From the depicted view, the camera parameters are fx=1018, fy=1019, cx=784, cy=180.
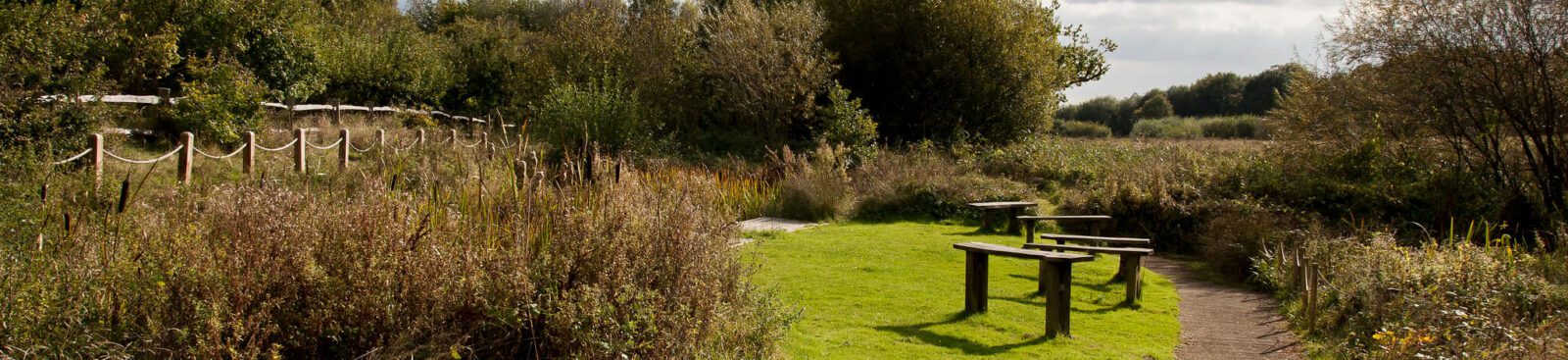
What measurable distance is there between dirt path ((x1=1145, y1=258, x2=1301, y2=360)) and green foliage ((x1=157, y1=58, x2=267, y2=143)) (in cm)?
1398

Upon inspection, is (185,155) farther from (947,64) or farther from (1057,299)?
(947,64)

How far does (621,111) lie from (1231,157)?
11061 millimetres

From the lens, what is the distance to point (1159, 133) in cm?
3288

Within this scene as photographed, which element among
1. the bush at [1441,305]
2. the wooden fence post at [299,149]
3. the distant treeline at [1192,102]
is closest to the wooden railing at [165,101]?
the wooden fence post at [299,149]

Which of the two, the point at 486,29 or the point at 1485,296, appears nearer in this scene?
the point at 1485,296

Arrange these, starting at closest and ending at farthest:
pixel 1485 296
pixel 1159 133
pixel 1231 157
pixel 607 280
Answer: pixel 607 280 < pixel 1485 296 < pixel 1231 157 < pixel 1159 133

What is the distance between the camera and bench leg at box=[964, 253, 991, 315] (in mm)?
6770

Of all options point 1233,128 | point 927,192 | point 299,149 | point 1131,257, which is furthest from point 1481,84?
point 1233,128

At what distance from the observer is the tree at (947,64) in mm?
23031

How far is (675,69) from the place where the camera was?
25.1m

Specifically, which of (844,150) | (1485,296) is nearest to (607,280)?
(1485,296)

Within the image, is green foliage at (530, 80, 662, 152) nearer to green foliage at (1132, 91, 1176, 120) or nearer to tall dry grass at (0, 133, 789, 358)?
tall dry grass at (0, 133, 789, 358)

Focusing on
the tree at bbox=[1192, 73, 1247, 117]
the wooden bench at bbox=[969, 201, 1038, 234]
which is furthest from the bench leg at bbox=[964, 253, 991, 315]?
the tree at bbox=[1192, 73, 1247, 117]

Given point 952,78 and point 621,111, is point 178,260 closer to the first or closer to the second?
point 621,111
